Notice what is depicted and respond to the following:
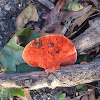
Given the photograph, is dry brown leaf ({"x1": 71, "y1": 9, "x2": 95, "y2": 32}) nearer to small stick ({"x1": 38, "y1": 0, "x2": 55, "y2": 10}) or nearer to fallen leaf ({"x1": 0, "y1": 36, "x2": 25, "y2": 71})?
small stick ({"x1": 38, "y1": 0, "x2": 55, "y2": 10})

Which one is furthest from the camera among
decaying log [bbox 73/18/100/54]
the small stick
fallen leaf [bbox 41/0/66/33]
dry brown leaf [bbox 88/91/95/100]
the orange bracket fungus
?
the small stick

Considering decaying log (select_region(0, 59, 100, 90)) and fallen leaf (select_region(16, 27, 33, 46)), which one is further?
fallen leaf (select_region(16, 27, 33, 46))

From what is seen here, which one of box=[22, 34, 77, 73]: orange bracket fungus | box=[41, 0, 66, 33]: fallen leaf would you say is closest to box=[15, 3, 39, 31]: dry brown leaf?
box=[41, 0, 66, 33]: fallen leaf

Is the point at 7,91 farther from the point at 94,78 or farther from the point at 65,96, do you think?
the point at 94,78

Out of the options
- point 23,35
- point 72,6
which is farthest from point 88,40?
point 23,35

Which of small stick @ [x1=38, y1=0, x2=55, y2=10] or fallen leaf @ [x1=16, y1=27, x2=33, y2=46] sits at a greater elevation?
small stick @ [x1=38, y1=0, x2=55, y2=10]

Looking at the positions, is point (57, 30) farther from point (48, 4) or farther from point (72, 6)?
point (48, 4)
